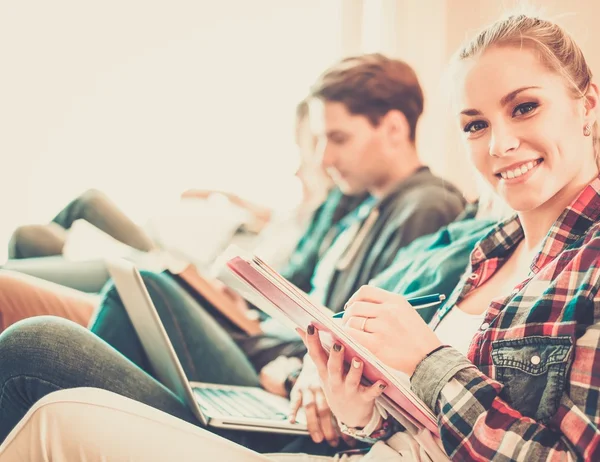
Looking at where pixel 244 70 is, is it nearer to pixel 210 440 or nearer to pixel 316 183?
pixel 316 183

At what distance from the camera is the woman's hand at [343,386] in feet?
2.44

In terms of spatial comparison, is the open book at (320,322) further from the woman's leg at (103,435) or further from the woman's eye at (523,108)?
the woman's eye at (523,108)

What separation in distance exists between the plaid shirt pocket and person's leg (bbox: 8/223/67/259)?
1.61m

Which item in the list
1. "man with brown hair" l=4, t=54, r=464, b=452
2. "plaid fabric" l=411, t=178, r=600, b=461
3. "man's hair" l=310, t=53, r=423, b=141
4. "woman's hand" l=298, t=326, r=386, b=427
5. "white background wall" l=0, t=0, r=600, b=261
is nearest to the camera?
"plaid fabric" l=411, t=178, r=600, b=461

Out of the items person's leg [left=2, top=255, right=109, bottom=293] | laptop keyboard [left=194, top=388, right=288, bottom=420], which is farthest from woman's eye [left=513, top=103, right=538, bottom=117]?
person's leg [left=2, top=255, right=109, bottom=293]

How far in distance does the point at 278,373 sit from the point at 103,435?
1.91 feet

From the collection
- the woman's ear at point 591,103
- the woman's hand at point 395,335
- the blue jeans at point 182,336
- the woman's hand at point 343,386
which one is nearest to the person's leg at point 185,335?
the blue jeans at point 182,336

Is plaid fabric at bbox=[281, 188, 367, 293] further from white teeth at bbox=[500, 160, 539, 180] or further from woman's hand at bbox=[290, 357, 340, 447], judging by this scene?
white teeth at bbox=[500, 160, 539, 180]

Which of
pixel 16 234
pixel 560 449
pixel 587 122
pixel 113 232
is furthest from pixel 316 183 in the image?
pixel 560 449

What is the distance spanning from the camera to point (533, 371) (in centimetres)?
69

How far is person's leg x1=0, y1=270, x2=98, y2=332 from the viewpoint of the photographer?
1.31 meters

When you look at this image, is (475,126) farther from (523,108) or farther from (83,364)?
(83,364)

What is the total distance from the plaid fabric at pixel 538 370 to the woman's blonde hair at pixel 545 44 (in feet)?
0.52

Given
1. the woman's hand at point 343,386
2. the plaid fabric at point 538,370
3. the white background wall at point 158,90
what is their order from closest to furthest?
the plaid fabric at point 538,370
the woman's hand at point 343,386
the white background wall at point 158,90
